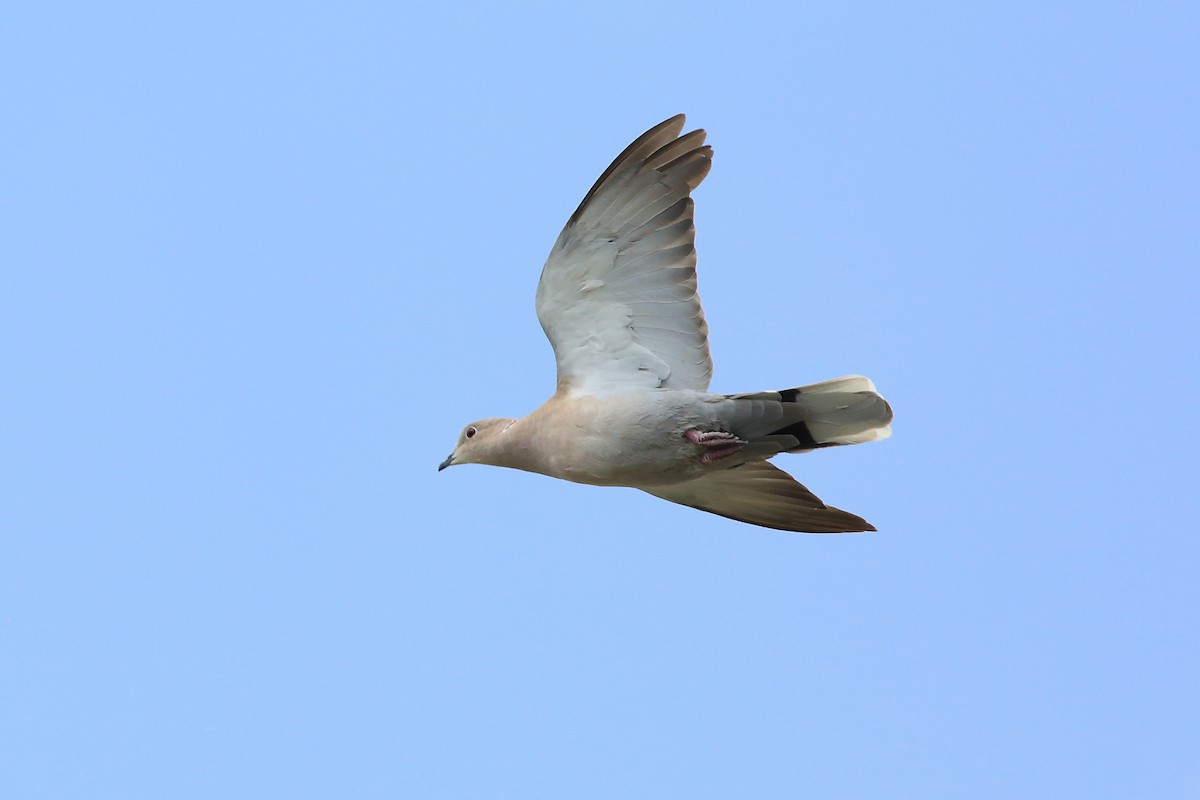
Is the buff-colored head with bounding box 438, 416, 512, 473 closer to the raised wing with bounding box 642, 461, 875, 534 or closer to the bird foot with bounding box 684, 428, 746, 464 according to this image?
the raised wing with bounding box 642, 461, 875, 534

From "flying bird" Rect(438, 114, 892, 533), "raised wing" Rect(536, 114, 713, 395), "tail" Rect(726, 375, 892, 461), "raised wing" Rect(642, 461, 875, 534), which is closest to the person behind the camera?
"tail" Rect(726, 375, 892, 461)

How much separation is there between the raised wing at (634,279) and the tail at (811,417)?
1.48 feet

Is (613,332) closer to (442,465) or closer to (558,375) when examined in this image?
(558,375)

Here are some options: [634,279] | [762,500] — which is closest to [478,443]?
[634,279]

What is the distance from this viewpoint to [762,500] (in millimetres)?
9766

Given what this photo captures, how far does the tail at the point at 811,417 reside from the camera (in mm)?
8297

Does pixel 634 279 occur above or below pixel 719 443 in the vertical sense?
above

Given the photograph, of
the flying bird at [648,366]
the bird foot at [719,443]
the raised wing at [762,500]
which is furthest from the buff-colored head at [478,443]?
the bird foot at [719,443]

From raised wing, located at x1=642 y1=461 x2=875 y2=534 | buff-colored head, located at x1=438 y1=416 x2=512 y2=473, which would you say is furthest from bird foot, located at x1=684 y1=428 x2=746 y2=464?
buff-colored head, located at x1=438 y1=416 x2=512 y2=473

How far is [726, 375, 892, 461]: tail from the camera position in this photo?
830 cm

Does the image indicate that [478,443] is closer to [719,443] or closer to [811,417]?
[719,443]

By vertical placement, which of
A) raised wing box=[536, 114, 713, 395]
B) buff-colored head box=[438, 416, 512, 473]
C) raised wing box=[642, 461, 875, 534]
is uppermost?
raised wing box=[536, 114, 713, 395]

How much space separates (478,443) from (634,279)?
5.16ft

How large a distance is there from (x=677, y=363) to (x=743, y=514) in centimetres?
144
